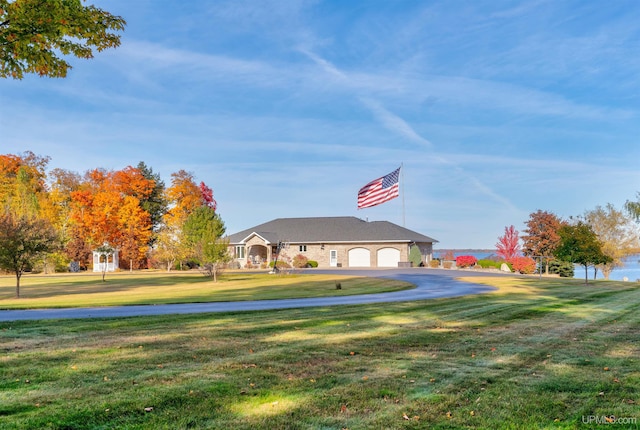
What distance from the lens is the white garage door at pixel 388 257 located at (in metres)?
54.2

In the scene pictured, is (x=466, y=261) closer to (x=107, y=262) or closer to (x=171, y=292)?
(x=171, y=292)

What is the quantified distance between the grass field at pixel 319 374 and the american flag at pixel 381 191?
122ft

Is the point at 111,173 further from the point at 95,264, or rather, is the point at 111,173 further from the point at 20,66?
the point at 20,66

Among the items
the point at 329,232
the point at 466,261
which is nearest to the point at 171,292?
the point at 466,261

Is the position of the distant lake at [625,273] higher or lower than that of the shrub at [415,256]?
lower

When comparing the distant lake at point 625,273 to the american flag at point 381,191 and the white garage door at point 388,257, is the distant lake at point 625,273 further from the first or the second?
the american flag at point 381,191

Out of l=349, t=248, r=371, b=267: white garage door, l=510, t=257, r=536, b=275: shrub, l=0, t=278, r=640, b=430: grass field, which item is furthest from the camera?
l=349, t=248, r=371, b=267: white garage door

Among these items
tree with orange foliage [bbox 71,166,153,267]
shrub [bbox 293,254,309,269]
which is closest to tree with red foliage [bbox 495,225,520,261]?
shrub [bbox 293,254,309,269]

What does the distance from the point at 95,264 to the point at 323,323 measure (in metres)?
50.6

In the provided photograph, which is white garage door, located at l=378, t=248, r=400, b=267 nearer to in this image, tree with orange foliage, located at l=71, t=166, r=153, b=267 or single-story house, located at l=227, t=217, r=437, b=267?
single-story house, located at l=227, t=217, r=437, b=267

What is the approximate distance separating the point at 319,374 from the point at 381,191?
43.4 meters

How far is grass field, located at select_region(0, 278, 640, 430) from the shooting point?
15.8 ft

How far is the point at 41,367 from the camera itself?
687 cm

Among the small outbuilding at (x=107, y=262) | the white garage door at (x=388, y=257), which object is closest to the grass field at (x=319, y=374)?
the white garage door at (x=388, y=257)
